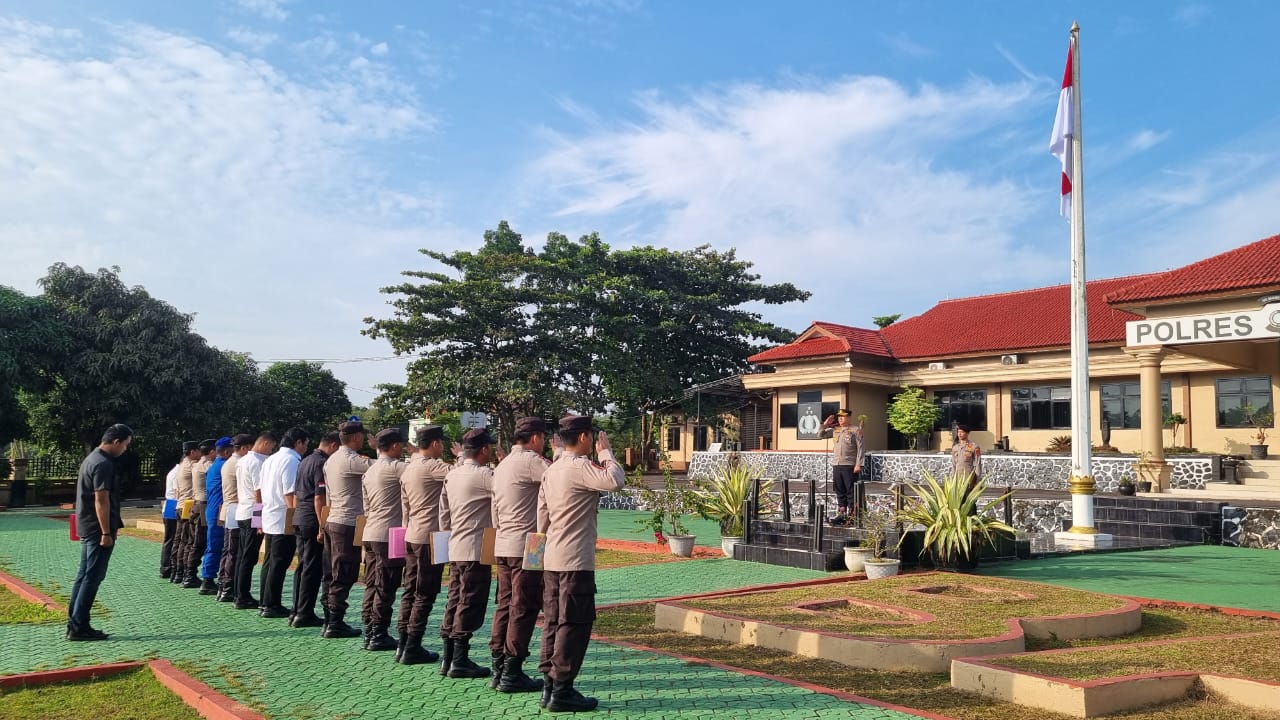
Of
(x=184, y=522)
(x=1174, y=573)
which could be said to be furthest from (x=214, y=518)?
(x=1174, y=573)

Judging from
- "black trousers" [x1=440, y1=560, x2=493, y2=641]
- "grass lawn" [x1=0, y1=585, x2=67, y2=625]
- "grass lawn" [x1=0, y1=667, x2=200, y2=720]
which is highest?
"black trousers" [x1=440, y1=560, x2=493, y2=641]

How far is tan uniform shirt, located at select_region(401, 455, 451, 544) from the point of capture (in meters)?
6.70

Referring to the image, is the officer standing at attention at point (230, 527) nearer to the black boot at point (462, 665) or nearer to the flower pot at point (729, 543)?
the black boot at point (462, 665)

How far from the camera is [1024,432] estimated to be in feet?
85.9

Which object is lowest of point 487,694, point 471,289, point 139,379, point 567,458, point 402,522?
point 487,694

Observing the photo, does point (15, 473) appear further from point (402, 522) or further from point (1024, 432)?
point (1024, 432)

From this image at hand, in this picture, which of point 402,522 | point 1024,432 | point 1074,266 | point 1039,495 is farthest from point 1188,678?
point 1024,432

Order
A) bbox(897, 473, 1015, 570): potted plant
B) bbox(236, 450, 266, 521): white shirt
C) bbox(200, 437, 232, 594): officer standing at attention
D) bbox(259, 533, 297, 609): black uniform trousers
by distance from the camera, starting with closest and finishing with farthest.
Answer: bbox(259, 533, 297, 609): black uniform trousers
bbox(236, 450, 266, 521): white shirt
bbox(200, 437, 232, 594): officer standing at attention
bbox(897, 473, 1015, 570): potted plant

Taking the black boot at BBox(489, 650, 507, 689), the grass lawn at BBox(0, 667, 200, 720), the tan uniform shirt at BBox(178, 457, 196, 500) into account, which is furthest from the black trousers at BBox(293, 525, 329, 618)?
the tan uniform shirt at BBox(178, 457, 196, 500)

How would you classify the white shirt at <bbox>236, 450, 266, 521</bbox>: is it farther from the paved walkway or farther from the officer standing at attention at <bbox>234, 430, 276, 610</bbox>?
the paved walkway

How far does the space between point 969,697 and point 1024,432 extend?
881 inches

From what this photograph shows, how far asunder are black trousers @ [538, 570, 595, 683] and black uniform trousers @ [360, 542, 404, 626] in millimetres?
1865

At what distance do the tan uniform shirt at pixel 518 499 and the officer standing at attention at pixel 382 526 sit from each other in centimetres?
139

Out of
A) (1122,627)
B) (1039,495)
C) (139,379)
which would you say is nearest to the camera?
(1122,627)
